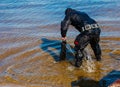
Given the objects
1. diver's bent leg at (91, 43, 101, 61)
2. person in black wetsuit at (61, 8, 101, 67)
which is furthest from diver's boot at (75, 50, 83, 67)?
diver's bent leg at (91, 43, 101, 61)

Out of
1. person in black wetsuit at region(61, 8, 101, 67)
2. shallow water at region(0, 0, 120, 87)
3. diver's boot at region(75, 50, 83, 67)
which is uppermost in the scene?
person in black wetsuit at region(61, 8, 101, 67)

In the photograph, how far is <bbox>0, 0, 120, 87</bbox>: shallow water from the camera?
31.1 feet

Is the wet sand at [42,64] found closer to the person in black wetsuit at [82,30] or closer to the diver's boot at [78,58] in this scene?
the diver's boot at [78,58]

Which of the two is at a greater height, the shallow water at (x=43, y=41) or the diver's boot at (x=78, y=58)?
the diver's boot at (x=78, y=58)

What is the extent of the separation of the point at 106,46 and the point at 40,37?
9.86 ft

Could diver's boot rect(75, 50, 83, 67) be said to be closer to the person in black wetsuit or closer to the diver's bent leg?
the person in black wetsuit

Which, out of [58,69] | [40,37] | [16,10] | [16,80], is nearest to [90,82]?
[58,69]

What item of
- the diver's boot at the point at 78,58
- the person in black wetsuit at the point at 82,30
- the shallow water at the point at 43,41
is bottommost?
the shallow water at the point at 43,41

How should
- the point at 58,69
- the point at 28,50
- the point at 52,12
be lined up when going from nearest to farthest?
the point at 58,69 < the point at 28,50 < the point at 52,12

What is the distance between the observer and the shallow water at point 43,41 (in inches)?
373

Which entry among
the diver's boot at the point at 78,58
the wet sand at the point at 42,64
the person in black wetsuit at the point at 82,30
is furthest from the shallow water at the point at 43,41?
the person in black wetsuit at the point at 82,30

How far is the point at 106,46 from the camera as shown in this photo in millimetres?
11422

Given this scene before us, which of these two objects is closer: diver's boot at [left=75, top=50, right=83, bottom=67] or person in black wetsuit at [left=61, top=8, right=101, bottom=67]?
person in black wetsuit at [left=61, top=8, right=101, bottom=67]

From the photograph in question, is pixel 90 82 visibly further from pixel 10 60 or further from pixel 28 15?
pixel 28 15
